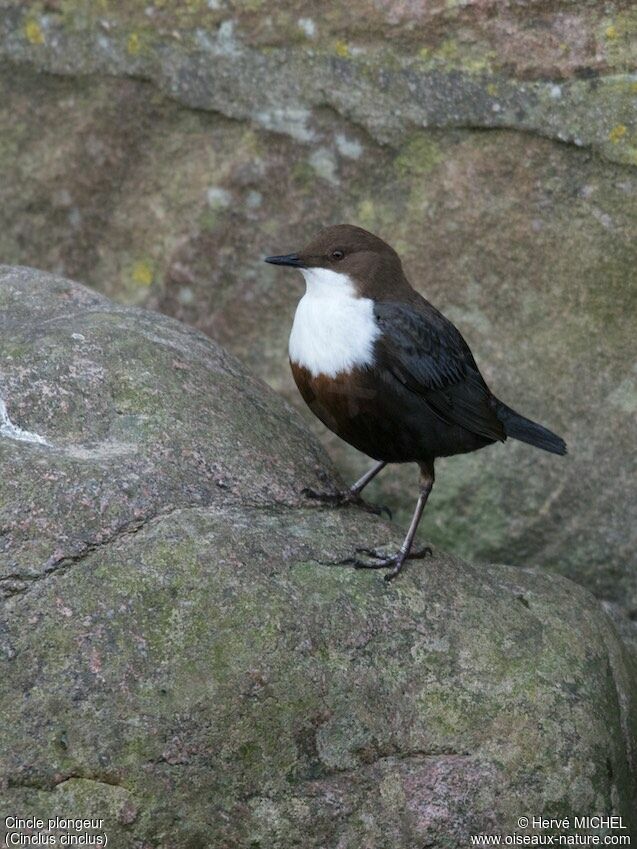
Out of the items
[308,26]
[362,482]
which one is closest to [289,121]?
[308,26]

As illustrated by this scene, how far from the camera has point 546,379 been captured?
177 inches

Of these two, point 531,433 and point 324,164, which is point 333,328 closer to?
point 531,433

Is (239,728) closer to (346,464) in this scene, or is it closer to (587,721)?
(587,721)

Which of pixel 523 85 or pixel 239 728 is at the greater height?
pixel 523 85

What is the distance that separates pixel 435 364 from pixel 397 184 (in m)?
1.07

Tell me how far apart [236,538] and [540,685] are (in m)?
0.92

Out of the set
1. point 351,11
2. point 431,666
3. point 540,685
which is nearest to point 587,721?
point 540,685

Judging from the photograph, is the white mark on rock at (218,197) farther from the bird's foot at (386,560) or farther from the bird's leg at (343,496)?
the bird's foot at (386,560)

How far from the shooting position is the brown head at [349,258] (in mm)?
4004

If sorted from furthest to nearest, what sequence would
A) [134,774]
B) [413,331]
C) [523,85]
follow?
[523,85]
[413,331]
[134,774]

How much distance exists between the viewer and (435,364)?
3.89 meters

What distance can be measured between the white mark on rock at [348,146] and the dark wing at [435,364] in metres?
0.87

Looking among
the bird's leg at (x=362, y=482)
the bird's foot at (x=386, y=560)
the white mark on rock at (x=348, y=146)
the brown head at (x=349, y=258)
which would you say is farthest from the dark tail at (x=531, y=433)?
the white mark on rock at (x=348, y=146)

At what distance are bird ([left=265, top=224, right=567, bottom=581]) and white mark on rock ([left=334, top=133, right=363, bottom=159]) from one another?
719 millimetres
